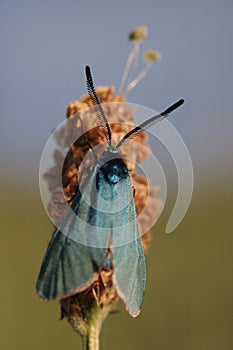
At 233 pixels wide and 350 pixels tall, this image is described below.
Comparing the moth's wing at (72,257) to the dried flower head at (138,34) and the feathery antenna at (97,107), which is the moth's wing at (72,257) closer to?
the feathery antenna at (97,107)

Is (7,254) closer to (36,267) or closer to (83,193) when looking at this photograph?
(36,267)

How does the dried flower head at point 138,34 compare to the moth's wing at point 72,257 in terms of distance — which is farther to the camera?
the dried flower head at point 138,34

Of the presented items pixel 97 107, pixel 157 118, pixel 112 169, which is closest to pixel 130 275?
pixel 112 169

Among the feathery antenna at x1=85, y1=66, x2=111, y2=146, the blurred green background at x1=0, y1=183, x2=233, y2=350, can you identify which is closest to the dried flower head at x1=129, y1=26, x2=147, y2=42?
the feathery antenna at x1=85, y1=66, x2=111, y2=146

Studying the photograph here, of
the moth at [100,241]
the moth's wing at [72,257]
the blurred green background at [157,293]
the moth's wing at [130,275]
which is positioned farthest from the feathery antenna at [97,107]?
the blurred green background at [157,293]

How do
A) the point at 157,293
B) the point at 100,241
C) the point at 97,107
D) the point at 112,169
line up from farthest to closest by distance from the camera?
the point at 157,293, the point at 97,107, the point at 112,169, the point at 100,241

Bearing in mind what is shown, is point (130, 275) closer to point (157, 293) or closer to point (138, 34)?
point (138, 34)

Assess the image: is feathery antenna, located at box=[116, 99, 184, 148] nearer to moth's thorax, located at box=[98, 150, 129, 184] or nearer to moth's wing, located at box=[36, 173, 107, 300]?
moth's thorax, located at box=[98, 150, 129, 184]

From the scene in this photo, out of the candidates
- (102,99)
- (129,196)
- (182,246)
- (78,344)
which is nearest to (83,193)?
(129,196)
